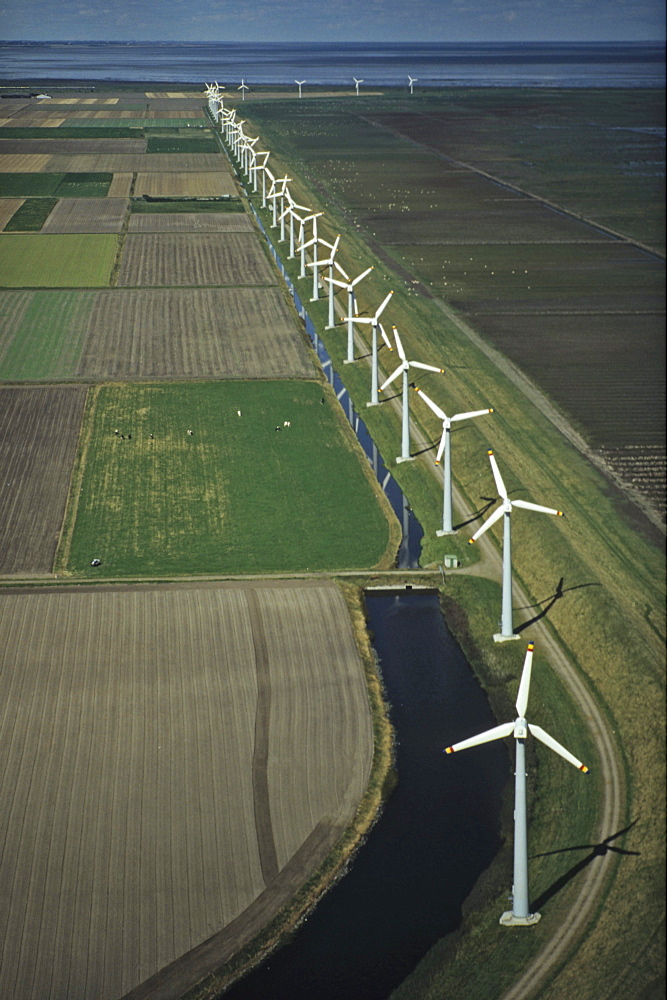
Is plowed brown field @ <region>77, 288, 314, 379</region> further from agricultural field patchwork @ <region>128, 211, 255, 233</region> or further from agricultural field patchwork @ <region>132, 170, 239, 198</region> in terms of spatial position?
agricultural field patchwork @ <region>132, 170, 239, 198</region>

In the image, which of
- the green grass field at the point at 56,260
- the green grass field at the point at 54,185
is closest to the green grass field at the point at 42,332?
the green grass field at the point at 56,260

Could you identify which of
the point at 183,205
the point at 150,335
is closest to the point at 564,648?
the point at 150,335

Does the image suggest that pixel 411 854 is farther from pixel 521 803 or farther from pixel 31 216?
pixel 31 216

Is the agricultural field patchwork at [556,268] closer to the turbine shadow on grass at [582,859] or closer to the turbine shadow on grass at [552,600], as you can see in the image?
the turbine shadow on grass at [552,600]

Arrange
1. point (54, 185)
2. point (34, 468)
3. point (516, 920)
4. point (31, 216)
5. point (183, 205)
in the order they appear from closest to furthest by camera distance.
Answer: point (516, 920), point (34, 468), point (31, 216), point (183, 205), point (54, 185)

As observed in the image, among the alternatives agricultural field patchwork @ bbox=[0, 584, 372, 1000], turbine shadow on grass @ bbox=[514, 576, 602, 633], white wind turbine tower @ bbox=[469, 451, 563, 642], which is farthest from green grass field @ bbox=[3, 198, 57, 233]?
white wind turbine tower @ bbox=[469, 451, 563, 642]

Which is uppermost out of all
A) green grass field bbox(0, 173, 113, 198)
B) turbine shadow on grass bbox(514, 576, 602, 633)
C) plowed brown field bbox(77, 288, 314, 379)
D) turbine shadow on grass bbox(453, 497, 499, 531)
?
green grass field bbox(0, 173, 113, 198)
